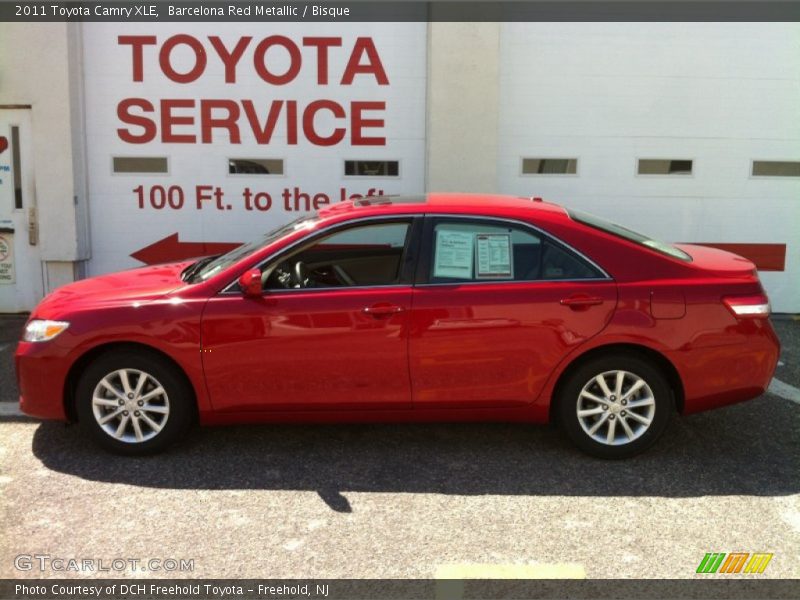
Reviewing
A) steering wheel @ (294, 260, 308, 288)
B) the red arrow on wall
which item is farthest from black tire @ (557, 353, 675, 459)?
the red arrow on wall

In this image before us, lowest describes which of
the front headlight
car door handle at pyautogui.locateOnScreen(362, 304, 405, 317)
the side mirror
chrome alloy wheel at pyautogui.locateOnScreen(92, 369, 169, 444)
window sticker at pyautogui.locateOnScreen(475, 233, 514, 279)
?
chrome alloy wheel at pyautogui.locateOnScreen(92, 369, 169, 444)

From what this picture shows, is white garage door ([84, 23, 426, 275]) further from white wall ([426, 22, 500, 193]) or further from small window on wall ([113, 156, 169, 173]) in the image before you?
white wall ([426, 22, 500, 193])

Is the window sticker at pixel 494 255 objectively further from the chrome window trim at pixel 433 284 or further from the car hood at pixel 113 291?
the car hood at pixel 113 291

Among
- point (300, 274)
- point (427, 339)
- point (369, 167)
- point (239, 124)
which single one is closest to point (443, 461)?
point (427, 339)

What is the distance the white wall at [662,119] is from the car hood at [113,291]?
4.30 m

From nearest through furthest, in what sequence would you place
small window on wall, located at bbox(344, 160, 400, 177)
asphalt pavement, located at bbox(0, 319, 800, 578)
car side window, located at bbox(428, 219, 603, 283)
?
asphalt pavement, located at bbox(0, 319, 800, 578) → car side window, located at bbox(428, 219, 603, 283) → small window on wall, located at bbox(344, 160, 400, 177)

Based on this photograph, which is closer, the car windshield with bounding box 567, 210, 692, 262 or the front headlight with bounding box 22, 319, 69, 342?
the front headlight with bounding box 22, 319, 69, 342

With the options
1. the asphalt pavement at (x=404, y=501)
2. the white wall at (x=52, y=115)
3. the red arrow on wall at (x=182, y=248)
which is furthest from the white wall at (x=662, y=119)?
the white wall at (x=52, y=115)

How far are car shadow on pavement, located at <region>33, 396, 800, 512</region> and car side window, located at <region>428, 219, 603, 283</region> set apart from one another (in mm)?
1087

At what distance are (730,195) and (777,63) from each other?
1429mm

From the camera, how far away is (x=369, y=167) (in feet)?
25.9

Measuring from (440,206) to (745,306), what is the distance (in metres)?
1.85

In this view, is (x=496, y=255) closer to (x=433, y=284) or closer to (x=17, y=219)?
(x=433, y=284)

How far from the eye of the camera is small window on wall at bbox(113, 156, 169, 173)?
793 cm
